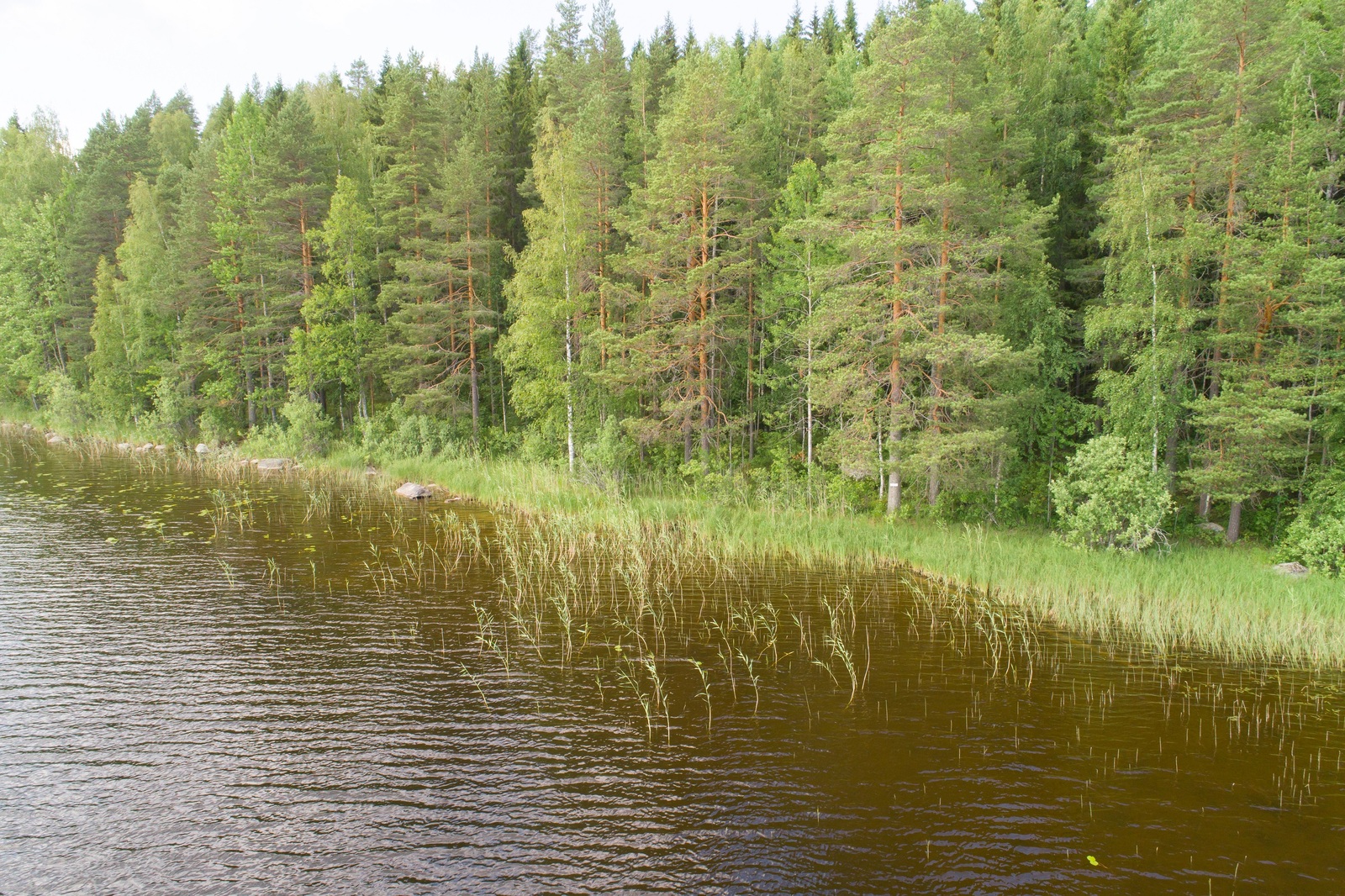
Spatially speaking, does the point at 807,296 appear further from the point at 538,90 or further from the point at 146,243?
the point at 146,243

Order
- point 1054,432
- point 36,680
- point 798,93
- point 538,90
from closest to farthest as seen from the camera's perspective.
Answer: point 36,680 → point 1054,432 → point 798,93 → point 538,90

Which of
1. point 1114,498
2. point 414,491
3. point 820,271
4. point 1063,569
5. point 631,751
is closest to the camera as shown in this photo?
point 631,751

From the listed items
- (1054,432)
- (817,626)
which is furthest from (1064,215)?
(817,626)

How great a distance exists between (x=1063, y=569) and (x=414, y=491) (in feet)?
72.1

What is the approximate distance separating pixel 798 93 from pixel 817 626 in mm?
27009

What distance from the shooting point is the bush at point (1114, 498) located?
16.2 m

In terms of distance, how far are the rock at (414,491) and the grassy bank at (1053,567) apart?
2920 millimetres

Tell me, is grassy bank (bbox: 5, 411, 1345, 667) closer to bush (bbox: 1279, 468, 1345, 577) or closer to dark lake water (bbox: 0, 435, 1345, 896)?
bush (bbox: 1279, 468, 1345, 577)

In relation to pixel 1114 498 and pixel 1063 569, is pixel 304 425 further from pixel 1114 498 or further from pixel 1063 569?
pixel 1114 498

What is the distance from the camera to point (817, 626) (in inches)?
532

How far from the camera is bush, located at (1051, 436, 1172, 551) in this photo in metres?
16.2

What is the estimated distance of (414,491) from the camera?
2672 centimetres

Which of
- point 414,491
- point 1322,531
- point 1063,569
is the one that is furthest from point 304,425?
point 1322,531

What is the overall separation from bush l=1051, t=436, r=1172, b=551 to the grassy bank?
59cm
